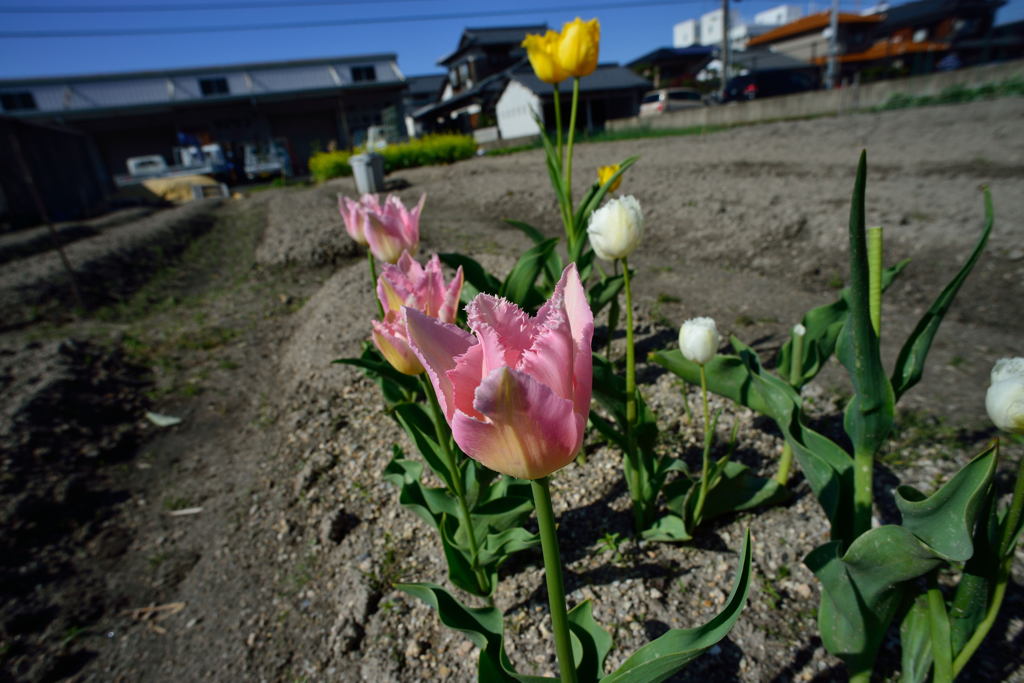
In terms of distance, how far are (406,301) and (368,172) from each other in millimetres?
10399

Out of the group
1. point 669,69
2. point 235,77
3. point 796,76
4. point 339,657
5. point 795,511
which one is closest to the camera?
point 339,657

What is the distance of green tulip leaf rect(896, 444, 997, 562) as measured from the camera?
0.76m

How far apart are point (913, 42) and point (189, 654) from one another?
47.9 metres

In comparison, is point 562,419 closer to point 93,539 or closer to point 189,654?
point 189,654

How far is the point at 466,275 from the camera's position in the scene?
158 centimetres

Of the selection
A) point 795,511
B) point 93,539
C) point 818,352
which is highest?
point 818,352

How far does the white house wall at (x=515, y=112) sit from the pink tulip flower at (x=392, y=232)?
2421cm

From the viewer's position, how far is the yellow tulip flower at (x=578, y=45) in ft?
6.31

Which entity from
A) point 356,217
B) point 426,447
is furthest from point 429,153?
point 426,447

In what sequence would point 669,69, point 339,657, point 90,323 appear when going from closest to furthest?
point 339,657
point 90,323
point 669,69

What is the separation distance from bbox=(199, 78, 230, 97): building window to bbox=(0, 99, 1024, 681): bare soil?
27927mm

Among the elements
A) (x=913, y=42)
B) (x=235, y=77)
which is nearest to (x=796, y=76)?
(x=913, y=42)

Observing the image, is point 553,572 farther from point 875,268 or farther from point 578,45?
point 578,45

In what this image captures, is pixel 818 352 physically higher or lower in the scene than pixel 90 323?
higher
